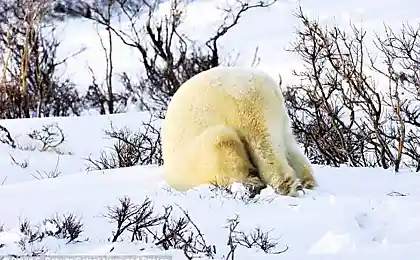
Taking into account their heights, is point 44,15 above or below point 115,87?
above

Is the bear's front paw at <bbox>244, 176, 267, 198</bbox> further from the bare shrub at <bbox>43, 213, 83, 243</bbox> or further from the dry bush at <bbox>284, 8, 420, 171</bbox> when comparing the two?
the dry bush at <bbox>284, 8, 420, 171</bbox>

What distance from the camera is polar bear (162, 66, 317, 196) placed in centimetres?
550

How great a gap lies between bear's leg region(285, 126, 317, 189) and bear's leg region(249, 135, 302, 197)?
0.57 ft

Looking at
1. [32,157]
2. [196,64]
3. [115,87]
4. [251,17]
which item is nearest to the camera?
[32,157]

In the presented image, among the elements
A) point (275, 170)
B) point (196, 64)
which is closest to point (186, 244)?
point (275, 170)

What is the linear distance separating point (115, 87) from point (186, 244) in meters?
21.4

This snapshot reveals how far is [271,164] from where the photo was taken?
5520 mm

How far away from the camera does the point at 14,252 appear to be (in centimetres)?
304

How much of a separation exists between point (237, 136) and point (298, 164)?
2.05 ft

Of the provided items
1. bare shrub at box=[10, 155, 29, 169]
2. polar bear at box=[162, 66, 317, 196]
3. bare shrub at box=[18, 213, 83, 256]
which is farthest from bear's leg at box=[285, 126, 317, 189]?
bare shrub at box=[10, 155, 29, 169]

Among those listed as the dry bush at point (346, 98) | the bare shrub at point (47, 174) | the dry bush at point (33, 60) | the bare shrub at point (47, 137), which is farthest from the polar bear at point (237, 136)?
the dry bush at point (33, 60)

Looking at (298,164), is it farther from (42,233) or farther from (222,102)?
(42,233)

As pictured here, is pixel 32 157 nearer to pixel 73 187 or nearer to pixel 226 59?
pixel 73 187

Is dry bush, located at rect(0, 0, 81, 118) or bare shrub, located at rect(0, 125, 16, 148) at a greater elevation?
dry bush, located at rect(0, 0, 81, 118)
